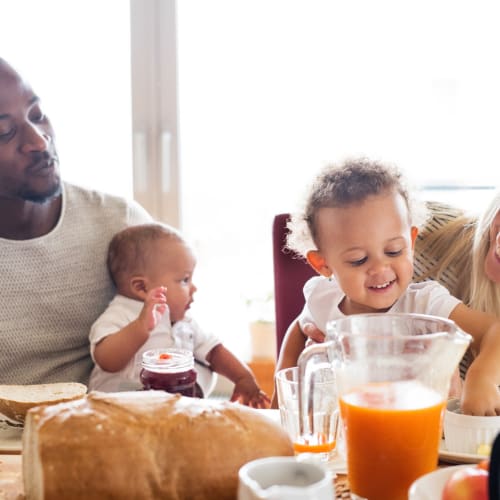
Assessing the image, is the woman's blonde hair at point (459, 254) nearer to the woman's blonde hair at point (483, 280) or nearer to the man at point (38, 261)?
the woman's blonde hair at point (483, 280)

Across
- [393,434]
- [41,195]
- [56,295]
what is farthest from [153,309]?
[393,434]

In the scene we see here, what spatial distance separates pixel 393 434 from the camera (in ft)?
2.92

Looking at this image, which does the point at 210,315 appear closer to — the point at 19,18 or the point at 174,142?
the point at 174,142

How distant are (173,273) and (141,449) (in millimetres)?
1068

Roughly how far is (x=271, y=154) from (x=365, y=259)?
202 centimetres

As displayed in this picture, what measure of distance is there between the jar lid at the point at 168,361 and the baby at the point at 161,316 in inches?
16.3

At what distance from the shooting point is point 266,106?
3436mm

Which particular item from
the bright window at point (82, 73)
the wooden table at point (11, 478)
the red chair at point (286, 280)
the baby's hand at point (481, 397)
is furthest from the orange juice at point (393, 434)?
the bright window at point (82, 73)

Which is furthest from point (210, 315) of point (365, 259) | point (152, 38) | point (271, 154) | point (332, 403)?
point (332, 403)

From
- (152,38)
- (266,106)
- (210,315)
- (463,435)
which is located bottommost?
(210,315)

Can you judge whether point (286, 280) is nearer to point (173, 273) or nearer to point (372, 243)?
point (173, 273)

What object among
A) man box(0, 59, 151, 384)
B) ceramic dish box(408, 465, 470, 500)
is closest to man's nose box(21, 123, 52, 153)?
man box(0, 59, 151, 384)

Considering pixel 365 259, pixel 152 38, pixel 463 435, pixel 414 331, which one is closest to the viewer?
pixel 414 331

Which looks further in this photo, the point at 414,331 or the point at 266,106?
the point at 266,106
